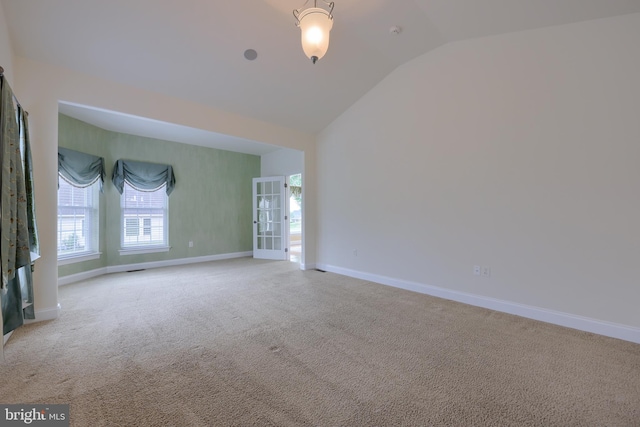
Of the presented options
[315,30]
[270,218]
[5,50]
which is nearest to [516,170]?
[315,30]

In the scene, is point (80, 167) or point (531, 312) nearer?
point (531, 312)

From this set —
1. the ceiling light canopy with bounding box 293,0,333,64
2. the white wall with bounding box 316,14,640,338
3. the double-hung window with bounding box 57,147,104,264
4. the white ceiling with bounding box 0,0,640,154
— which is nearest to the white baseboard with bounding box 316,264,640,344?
the white wall with bounding box 316,14,640,338

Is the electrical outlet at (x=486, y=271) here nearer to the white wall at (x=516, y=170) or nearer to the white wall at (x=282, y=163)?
the white wall at (x=516, y=170)

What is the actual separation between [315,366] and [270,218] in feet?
16.2

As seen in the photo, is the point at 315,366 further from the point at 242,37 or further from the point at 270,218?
the point at 270,218

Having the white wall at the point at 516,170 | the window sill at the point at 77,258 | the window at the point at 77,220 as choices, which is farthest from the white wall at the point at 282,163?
the window sill at the point at 77,258

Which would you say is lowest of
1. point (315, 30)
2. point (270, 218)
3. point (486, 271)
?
point (486, 271)

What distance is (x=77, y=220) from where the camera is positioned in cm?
463

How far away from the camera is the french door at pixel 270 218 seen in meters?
6.57

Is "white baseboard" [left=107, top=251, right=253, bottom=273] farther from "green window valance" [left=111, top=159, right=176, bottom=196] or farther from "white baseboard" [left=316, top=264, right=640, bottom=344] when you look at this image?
"white baseboard" [left=316, top=264, right=640, bottom=344]

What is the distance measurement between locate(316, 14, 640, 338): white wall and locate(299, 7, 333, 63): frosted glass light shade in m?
2.16

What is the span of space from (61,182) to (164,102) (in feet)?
7.88

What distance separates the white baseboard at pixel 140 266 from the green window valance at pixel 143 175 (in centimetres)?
146

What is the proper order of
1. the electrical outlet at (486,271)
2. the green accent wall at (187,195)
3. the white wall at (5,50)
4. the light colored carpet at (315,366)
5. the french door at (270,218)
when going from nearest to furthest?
the light colored carpet at (315,366) → the white wall at (5,50) → the electrical outlet at (486,271) → the green accent wall at (187,195) → the french door at (270,218)
